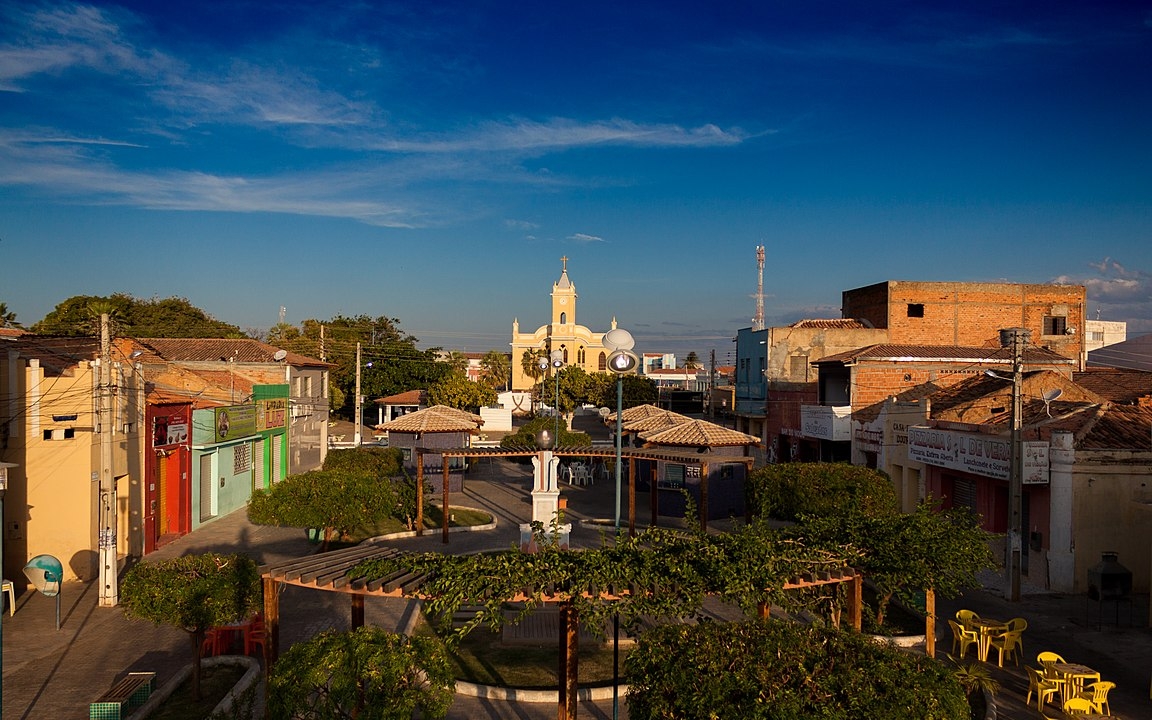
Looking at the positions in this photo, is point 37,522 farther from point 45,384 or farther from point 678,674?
point 678,674

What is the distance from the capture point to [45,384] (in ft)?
55.2

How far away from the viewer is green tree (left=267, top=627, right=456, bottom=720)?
6719mm

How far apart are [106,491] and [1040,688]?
1555cm

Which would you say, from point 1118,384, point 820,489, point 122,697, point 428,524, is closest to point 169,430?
point 428,524

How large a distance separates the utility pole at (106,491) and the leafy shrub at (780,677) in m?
11.8

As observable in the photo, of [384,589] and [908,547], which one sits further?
[908,547]

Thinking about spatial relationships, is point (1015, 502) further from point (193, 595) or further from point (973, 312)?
point (973, 312)

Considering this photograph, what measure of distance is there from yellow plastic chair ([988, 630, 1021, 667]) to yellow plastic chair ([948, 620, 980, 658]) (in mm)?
218

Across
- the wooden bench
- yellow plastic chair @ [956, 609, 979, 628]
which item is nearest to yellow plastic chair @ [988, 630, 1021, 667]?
yellow plastic chair @ [956, 609, 979, 628]

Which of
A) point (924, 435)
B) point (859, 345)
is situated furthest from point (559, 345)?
point (924, 435)

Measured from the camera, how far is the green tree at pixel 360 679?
22.0ft

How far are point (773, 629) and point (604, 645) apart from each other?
577 cm

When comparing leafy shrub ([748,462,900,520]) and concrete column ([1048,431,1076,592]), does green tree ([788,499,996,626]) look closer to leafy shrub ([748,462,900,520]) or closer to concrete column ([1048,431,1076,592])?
leafy shrub ([748,462,900,520])

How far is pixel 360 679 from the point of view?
695 cm
